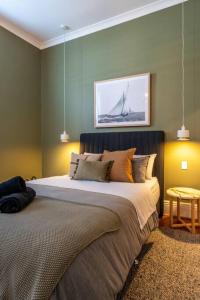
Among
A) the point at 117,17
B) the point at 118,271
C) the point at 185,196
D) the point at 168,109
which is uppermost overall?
the point at 117,17

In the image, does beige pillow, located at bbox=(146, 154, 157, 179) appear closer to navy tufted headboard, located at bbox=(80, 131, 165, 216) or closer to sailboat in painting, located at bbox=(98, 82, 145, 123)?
navy tufted headboard, located at bbox=(80, 131, 165, 216)

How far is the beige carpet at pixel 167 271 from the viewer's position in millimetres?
1582

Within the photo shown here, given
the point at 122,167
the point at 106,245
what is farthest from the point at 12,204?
the point at 122,167

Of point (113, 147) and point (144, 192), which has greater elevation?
point (113, 147)

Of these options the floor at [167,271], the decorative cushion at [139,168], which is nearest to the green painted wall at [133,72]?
the decorative cushion at [139,168]

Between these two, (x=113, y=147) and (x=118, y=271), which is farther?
(x=113, y=147)

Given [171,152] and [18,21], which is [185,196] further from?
[18,21]

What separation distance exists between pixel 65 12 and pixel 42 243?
366 cm

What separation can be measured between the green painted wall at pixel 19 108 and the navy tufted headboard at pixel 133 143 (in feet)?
3.95

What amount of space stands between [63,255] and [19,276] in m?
0.21

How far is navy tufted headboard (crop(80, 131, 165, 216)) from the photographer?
3123 millimetres

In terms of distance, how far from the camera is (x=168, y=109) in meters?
3.21

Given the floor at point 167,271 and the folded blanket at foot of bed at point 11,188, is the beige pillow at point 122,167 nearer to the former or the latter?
the floor at point 167,271

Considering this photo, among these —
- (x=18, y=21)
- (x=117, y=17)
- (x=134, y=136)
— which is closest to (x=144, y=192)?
(x=134, y=136)
